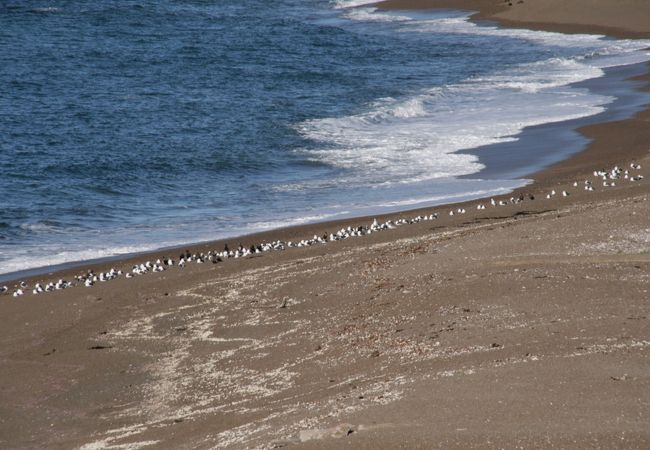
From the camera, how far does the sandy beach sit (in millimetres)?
7875

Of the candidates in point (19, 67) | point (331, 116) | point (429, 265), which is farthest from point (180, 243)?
point (19, 67)

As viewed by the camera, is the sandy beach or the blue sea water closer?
the sandy beach

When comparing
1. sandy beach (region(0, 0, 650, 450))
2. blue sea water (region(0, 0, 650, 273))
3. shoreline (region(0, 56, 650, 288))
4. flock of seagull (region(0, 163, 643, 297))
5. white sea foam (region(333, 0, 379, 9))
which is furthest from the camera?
white sea foam (region(333, 0, 379, 9))

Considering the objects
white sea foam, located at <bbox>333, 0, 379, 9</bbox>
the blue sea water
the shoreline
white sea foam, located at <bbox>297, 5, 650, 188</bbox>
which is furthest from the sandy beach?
white sea foam, located at <bbox>333, 0, 379, 9</bbox>

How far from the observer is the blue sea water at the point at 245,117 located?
2030 cm

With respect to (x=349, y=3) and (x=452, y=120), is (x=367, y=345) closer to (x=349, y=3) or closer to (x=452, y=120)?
(x=452, y=120)

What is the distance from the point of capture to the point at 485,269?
39.5 feet

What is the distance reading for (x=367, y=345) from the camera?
34.0 feet

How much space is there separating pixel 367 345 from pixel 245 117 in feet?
67.6

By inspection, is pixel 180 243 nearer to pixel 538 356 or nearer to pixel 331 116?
pixel 538 356

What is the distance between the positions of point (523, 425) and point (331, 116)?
24.0m

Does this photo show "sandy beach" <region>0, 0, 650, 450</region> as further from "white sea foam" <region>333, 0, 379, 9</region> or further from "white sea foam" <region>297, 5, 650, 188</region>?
"white sea foam" <region>333, 0, 379, 9</region>

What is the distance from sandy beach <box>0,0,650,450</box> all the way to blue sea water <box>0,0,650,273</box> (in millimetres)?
3784

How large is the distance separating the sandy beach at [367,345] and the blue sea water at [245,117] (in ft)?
12.4
